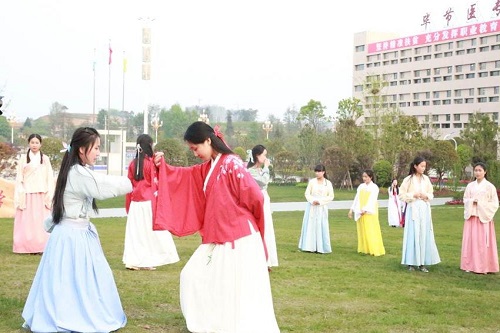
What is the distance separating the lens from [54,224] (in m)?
5.97

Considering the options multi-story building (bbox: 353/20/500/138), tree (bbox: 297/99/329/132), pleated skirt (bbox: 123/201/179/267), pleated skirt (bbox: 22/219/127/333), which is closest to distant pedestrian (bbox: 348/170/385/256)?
pleated skirt (bbox: 123/201/179/267)

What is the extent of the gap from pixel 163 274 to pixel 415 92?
66.7 m

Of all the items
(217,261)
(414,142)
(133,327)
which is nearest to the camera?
(217,261)

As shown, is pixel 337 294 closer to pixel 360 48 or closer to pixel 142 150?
pixel 142 150

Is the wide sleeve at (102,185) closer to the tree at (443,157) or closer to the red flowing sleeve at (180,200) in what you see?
the red flowing sleeve at (180,200)

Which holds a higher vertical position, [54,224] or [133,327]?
[54,224]

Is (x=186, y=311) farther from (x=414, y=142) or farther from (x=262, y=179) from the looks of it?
(x=414, y=142)

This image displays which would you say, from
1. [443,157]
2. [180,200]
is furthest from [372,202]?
[443,157]

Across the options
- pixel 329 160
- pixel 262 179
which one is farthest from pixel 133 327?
pixel 329 160

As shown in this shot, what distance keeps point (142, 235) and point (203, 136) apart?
450 centimetres

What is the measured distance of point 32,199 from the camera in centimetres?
1085

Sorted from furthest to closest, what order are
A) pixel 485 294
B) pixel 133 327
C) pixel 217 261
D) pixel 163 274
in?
pixel 163 274, pixel 485 294, pixel 133 327, pixel 217 261

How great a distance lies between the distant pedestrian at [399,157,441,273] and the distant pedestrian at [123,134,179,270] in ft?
12.0

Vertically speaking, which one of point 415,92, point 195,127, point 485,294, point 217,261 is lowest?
point 485,294
